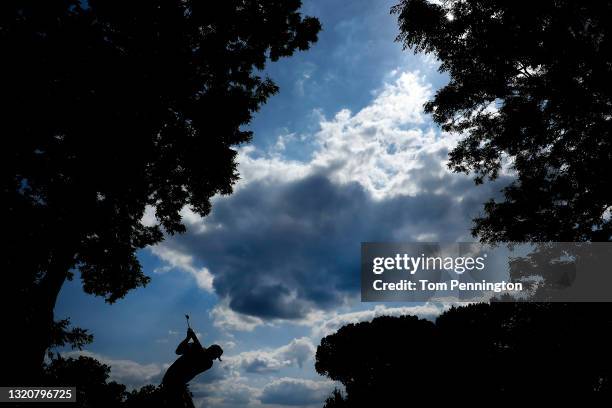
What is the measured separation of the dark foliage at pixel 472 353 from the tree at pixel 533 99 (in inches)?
177

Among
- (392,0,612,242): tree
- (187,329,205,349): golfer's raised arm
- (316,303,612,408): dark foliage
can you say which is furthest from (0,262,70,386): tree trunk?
(316,303,612,408): dark foliage

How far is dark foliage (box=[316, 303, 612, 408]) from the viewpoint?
1400 centimetres

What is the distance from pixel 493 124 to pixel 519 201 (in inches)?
117

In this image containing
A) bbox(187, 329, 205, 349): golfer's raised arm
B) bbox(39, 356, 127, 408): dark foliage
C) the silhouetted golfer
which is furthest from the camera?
bbox(39, 356, 127, 408): dark foliage

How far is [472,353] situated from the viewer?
2641 centimetres

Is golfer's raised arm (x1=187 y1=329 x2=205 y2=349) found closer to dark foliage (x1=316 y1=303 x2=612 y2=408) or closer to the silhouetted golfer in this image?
the silhouetted golfer

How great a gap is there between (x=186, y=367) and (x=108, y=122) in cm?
715

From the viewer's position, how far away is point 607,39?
9.09 meters

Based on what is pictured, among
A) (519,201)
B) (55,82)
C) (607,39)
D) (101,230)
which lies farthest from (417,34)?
(101,230)

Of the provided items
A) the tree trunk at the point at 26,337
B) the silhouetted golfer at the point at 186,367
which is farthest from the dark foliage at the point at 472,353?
the tree trunk at the point at 26,337

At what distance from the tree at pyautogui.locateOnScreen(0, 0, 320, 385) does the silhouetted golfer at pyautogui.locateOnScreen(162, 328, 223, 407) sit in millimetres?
3582

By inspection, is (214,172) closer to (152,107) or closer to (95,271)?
(152,107)

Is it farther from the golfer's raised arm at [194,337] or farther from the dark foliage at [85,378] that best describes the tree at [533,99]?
the dark foliage at [85,378]

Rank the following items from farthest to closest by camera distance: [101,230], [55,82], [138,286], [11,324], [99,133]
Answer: [138,286] → [101,230] → [99,133] → [55,82] → [11,324]
